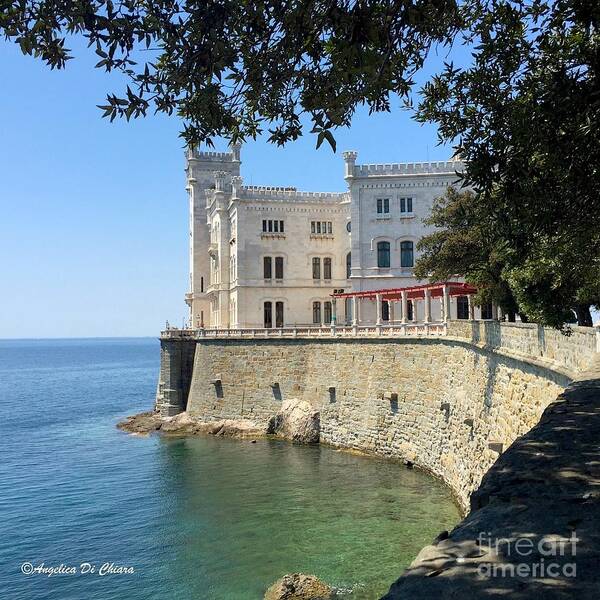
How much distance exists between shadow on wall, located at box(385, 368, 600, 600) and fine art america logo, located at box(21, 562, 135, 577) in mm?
14795

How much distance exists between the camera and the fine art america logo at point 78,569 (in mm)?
18266

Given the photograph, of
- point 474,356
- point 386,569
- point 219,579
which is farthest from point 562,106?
point 474,356

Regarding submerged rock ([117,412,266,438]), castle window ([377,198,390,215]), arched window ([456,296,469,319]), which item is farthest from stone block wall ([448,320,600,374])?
castle window ([377,198,390,215])

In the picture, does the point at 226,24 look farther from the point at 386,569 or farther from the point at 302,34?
the point at 386,569

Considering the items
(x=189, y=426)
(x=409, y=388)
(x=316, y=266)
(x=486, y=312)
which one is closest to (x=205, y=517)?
(x=409, y=388)

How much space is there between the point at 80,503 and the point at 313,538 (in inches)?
435

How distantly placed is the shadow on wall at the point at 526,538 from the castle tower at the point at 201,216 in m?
52.7

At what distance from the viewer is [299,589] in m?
15.6

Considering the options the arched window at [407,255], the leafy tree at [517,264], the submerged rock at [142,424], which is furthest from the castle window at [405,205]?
the submerged rock at [142,424]

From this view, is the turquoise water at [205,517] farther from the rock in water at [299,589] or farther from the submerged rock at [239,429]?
the submerged rock at [239,429]

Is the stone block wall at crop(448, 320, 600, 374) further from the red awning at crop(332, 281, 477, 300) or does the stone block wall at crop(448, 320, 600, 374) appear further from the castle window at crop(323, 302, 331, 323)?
the castle window at crop(323, 302, 331, 323)

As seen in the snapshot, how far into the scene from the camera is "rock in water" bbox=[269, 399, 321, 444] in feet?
119

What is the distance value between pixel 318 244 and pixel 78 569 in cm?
3509

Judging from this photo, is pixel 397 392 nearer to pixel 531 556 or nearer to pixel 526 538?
pixel 526 538
